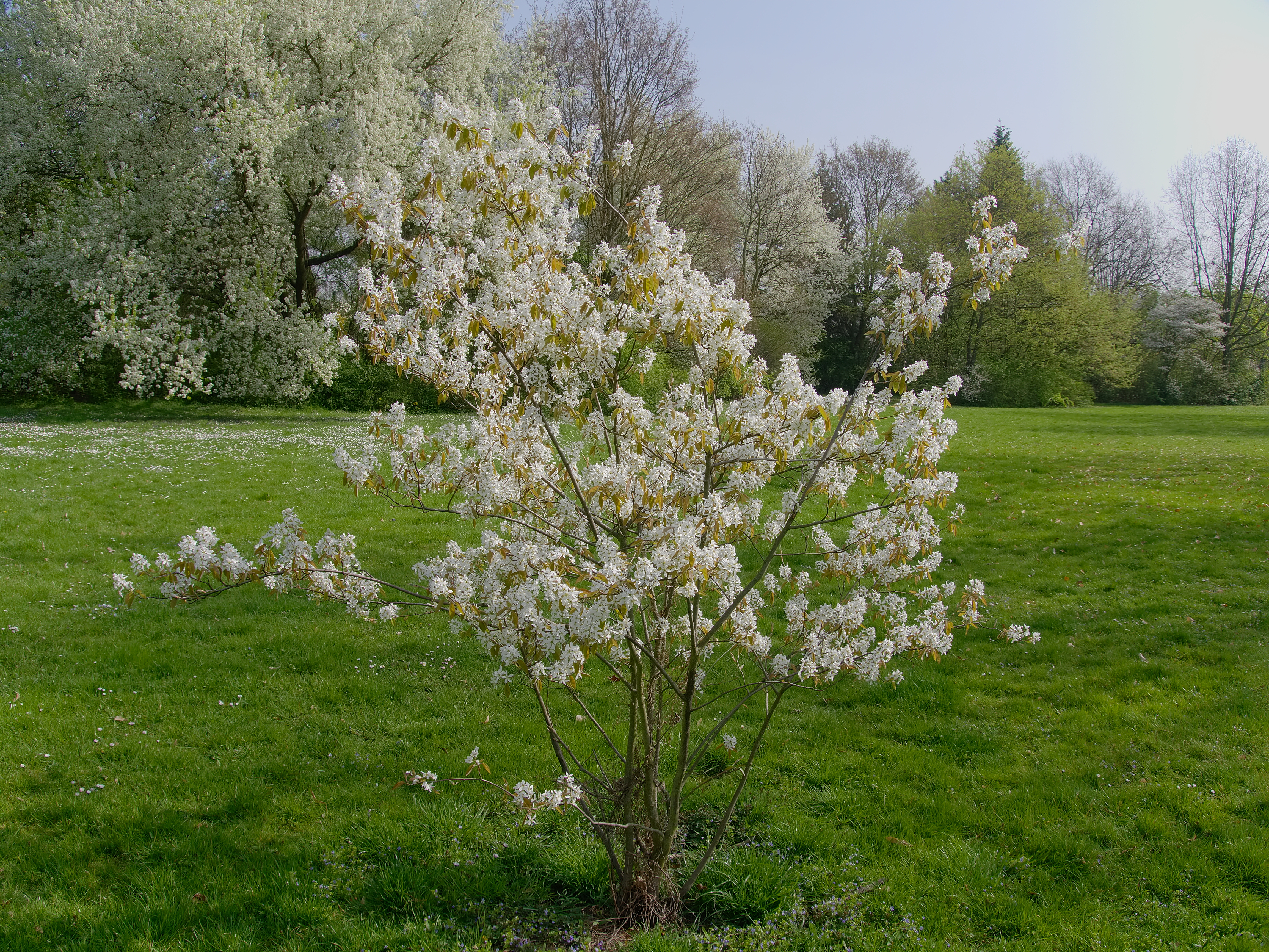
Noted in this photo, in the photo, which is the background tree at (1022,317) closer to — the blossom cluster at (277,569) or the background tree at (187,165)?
the background tree at (187,165)

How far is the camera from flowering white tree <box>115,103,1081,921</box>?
3.40 meters

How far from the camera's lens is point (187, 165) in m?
19.3

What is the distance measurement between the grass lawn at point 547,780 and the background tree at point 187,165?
41.2ft

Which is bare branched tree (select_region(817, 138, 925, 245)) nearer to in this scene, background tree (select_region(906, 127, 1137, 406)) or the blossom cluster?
background tree (select_region(906, 127, 1137, 406))

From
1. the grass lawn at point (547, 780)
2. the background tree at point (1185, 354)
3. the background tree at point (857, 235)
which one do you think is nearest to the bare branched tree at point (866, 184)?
the background tree at point (857, 235)

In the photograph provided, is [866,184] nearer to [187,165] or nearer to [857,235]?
[857,235]

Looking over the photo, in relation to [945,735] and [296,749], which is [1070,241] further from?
[296,749]

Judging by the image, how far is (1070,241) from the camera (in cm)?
347

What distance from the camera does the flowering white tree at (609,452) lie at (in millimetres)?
3400

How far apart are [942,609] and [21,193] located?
87.9 feet

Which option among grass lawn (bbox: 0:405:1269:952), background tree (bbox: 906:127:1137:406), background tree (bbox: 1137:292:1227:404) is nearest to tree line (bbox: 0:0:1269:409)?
background tree (bbox: 906:127:1137:406)

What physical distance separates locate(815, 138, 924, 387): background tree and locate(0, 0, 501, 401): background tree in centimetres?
2305

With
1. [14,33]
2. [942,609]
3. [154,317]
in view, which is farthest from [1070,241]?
[14,33]

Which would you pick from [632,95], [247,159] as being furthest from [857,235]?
[247,159]
